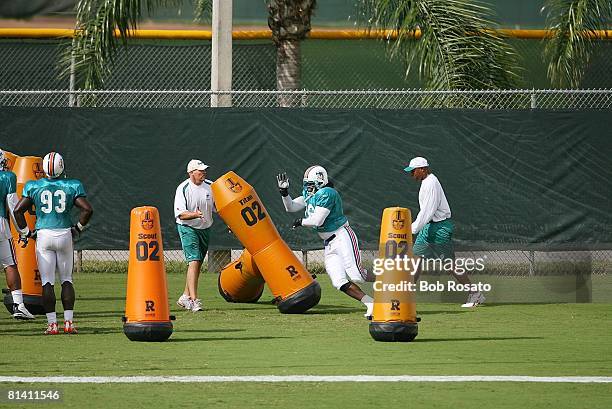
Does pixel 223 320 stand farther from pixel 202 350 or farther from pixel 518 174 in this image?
pixel 518 174

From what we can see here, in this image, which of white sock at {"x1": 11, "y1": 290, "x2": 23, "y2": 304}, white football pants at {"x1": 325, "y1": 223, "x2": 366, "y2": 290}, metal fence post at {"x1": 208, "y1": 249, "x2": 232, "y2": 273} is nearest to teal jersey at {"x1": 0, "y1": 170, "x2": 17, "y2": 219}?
white sock at {"x1": 11, "y1": 290, "x2": 23, "y2": 304}

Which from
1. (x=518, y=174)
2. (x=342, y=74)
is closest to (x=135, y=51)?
(x=342, y=74)

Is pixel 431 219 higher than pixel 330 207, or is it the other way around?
pixel 431 219

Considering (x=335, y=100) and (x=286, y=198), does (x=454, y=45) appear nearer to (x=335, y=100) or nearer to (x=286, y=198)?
(x=335, y=100)

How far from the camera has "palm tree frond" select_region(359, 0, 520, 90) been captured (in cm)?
2091

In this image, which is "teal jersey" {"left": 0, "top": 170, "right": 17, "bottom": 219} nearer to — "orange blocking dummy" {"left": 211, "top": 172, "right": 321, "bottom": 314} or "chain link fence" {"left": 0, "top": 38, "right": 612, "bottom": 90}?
"orange blocking dummy" {"left": 211, "top": 172, "right": 321, "bottom": 314}

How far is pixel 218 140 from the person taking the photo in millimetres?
20266

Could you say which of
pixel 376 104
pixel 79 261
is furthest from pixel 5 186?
pixel 376 104

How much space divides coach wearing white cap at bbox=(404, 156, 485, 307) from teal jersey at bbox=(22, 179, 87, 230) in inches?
182

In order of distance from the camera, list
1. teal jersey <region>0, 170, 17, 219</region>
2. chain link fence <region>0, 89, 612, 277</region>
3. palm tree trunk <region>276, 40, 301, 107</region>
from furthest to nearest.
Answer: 1. palm tree trunk <region>276, 40, 301, 107</region>
2. chain link fence <region>0, 89, 612, 277</region>
3. teal jersey <region>0, 170, 17, 219</region>

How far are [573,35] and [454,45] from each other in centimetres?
202

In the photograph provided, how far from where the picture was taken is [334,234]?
15133 mm

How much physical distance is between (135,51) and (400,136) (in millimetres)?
6813

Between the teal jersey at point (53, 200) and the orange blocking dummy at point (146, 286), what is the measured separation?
3.03 ft
